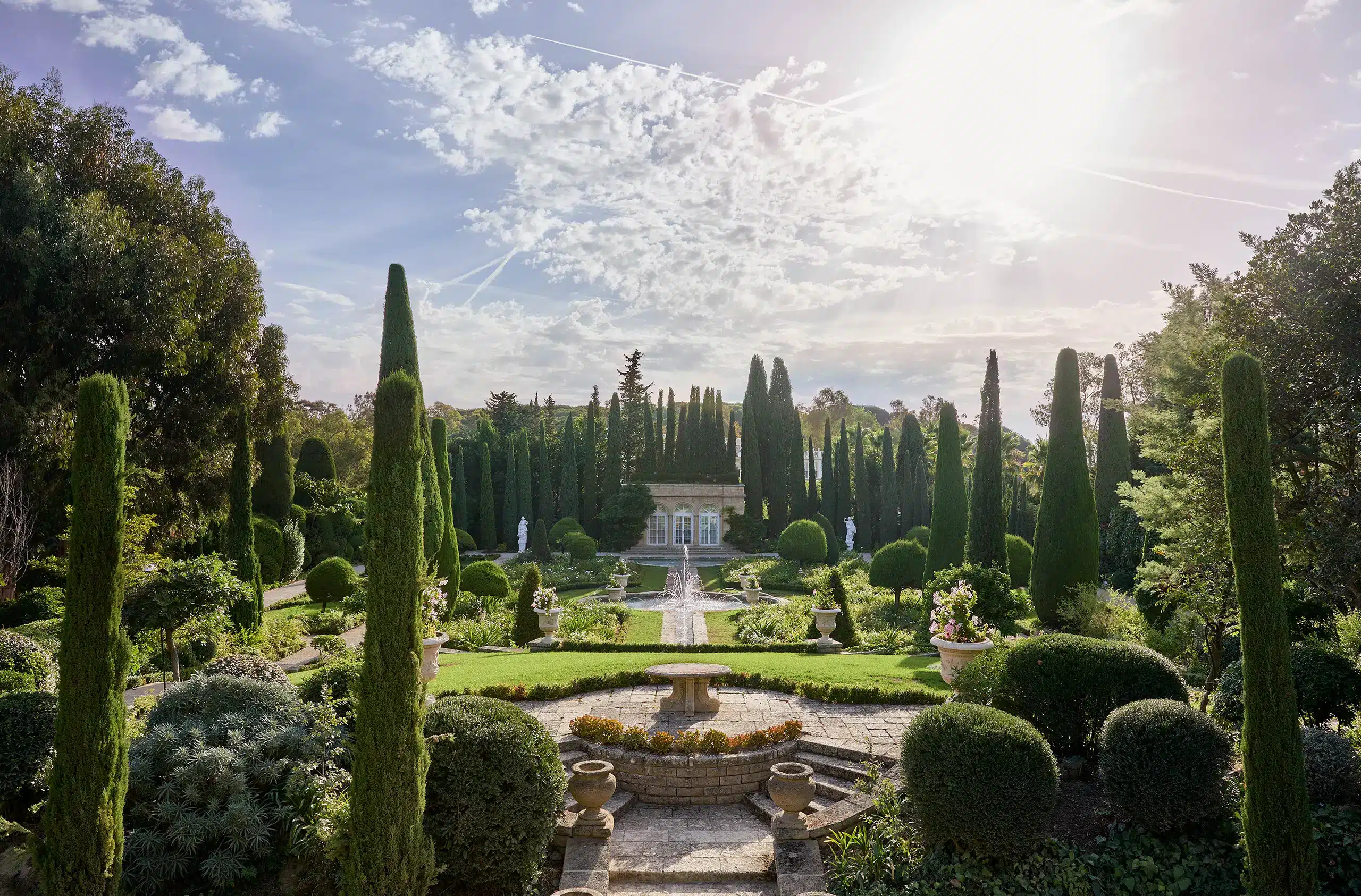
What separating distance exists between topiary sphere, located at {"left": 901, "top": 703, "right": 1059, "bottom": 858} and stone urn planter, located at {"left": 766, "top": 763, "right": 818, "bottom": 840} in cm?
108

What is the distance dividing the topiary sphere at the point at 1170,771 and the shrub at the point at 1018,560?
1535 cm

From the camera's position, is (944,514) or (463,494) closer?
(944,514)

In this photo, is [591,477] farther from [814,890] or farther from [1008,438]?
[814,890]

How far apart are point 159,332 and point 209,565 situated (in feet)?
19.4

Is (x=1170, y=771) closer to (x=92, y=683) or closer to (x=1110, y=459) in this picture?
(x=92, y=683)

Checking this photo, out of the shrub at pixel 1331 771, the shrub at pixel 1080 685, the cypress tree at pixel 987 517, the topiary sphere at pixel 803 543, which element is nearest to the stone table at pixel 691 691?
the shrub at pixel 1080 685

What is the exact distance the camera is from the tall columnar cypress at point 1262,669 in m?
4.71

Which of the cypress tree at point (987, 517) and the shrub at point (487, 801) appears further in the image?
the cypress tree at point (987, 517)

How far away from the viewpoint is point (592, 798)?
662 cm

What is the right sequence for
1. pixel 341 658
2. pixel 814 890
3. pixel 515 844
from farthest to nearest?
pixel 341 658 < pixel 814 890 < pixel 515 844

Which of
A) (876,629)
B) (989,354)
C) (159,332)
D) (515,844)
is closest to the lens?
(515,844)

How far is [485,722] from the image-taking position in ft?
18.2

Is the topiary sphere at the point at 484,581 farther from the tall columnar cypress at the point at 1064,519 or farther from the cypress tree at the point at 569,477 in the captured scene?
the cypress tree at the point at 569,477

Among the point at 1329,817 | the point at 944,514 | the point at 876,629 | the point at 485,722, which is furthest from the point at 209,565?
the point at 944,514
